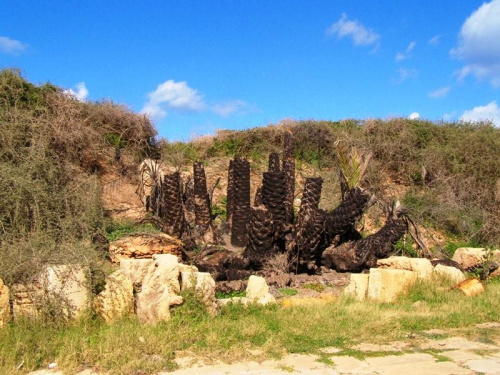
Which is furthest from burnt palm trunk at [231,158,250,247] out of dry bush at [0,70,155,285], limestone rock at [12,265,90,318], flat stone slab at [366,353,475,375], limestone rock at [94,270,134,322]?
flat stone slab at [366,353,475,375]

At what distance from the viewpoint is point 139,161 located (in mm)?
21828

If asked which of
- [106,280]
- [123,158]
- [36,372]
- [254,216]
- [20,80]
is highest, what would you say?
[20,80]

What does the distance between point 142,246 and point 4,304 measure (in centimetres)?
535

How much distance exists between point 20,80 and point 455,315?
15631 millimetres

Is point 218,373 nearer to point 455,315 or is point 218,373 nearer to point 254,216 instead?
point 455,315

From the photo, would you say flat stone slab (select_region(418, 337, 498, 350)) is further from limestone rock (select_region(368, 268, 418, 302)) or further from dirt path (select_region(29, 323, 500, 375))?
limestone rock (select_region(368, 268, 418, 302))

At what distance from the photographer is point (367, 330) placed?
691 centimetres

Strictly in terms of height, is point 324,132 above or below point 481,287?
above

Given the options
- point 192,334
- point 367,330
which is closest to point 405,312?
point 367,330

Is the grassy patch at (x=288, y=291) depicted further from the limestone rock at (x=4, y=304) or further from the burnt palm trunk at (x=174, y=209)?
the burnt palm trunk at (x=174, y=209)

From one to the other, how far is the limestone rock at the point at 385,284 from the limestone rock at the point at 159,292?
3.85 metres

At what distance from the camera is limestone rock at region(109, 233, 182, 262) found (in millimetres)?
11336

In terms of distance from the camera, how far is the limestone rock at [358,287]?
9.16m

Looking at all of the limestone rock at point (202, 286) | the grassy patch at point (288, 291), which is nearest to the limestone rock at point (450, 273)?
the grassy patch at point (288, 291)
